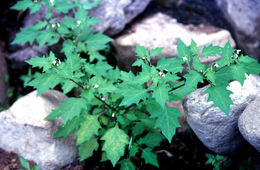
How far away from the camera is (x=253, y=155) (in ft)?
11.4

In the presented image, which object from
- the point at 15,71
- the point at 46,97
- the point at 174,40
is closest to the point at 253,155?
the point at 174,40

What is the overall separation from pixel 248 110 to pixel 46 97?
2.85 m

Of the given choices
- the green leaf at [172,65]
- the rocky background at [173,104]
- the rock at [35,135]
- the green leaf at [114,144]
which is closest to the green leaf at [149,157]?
the green leaf at [114,144]

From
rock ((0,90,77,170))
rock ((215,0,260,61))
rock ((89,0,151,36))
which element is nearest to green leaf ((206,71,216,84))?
rock ((215,0,260,61))

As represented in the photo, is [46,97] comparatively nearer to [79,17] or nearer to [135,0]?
[79,17]

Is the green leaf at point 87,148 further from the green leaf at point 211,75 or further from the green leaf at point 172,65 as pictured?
the green leaf at point 211,75

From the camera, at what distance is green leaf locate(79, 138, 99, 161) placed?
330cm

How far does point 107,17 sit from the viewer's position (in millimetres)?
4473

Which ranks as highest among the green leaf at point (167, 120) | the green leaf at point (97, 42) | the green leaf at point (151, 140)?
the green leaf at point (97, 42)

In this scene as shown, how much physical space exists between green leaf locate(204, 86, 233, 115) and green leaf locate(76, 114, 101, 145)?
1470mm

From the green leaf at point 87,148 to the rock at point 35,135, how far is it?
0.32 metres

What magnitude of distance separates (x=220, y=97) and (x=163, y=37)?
7.53ft

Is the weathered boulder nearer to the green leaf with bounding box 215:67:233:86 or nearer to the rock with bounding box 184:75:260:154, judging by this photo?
the rock with bounding box 184:75:260:154

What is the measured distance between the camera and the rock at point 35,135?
3.41 metres
